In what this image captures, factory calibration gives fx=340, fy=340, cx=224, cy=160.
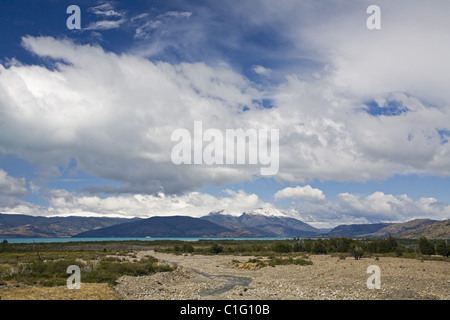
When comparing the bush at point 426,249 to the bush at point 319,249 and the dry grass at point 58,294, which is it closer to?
the bush at point 319,249

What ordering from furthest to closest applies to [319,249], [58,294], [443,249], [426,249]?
[319,249] → [426,249] → [443,249] → [58,294]

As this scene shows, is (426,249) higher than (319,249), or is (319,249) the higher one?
(426,249)

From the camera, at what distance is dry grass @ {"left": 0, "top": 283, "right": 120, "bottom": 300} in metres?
23.6

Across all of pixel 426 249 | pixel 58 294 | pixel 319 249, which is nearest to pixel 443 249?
pixel 426 249

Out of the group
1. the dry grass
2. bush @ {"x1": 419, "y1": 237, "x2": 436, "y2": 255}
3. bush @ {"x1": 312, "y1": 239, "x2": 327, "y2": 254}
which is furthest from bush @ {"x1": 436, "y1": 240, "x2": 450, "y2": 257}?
the dry grass

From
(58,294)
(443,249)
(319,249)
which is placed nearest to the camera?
(58,294)

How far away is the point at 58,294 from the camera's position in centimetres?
2503

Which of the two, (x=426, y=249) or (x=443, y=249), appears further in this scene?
(x=426, y=249)

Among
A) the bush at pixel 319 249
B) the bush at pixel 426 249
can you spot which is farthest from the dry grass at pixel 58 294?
the bush at pixel 426 249

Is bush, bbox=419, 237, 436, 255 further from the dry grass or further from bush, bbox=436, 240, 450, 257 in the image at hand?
the dry grass

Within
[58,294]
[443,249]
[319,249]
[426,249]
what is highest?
[58,294]

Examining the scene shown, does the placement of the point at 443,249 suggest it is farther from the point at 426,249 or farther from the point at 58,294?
the point at 58,294
